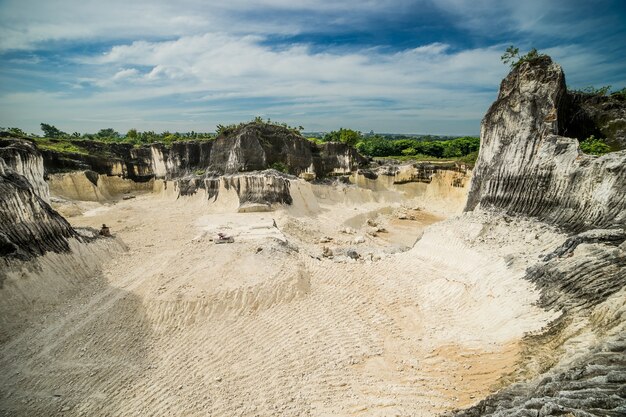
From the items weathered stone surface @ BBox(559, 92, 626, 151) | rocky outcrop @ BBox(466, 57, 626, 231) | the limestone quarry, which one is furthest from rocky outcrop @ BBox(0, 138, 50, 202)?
weathered stone surface @ BBox(559, 92, 626, 151)

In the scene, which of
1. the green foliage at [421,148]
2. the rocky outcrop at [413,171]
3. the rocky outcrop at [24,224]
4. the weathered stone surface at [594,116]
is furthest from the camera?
the green foliage at [421,148]

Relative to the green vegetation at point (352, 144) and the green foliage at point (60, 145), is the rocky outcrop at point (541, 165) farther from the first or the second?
the green foliage at point (60, 145)

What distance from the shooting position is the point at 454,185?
35.1 metres

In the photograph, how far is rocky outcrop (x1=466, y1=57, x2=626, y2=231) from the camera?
1128cm

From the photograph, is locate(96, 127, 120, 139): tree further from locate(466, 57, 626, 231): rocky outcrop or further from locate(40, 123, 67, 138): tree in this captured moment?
locate(466, 57, 626, 231): rocky outcrop

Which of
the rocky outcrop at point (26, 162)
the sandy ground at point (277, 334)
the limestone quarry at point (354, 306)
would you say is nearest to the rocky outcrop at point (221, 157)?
the limestone quarry at point (354, 306)

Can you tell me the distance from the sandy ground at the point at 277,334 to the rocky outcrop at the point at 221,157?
18.4m

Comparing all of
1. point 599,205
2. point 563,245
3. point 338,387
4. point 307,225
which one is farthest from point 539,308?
point 307,225

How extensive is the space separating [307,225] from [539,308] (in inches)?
726

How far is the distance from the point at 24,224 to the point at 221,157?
23.5 meters

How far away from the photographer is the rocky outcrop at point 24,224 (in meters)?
12.1

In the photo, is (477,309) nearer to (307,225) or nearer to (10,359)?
(10,359)

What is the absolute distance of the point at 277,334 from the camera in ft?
34.2

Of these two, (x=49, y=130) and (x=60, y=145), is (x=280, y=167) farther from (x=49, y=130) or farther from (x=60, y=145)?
(x=49, y=130)
